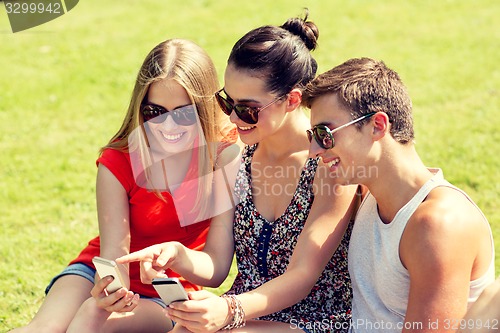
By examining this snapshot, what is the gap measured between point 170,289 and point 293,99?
3.26ft

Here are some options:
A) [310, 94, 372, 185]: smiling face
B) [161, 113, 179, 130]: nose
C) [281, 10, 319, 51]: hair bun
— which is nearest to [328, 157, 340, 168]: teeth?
[310, 94, 372, 185]: smiling face

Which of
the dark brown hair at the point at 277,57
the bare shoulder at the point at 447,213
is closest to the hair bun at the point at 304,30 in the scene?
→ the dark brown hair at the point at 277,57

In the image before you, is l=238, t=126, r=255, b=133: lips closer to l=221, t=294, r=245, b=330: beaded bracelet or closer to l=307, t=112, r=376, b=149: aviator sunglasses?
l=307, t=112, r=376, b=149: aviator sunglasses

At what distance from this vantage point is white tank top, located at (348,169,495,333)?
279 cm

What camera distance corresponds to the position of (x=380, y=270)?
2.91 meters

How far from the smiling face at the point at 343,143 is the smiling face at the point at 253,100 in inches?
12.4

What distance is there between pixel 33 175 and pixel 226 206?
3.14 m

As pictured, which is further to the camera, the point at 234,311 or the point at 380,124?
the point at 234,311

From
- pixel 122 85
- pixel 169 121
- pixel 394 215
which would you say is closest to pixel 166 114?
pixel 169 121

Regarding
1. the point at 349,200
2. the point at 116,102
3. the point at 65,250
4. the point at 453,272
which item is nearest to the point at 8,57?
the point at 116,102

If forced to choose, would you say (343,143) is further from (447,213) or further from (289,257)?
(289,257)

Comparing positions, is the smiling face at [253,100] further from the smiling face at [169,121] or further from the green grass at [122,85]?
the green grass at [122,85]

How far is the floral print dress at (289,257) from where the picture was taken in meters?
3.28

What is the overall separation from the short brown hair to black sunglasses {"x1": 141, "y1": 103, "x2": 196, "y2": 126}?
0.80 m
